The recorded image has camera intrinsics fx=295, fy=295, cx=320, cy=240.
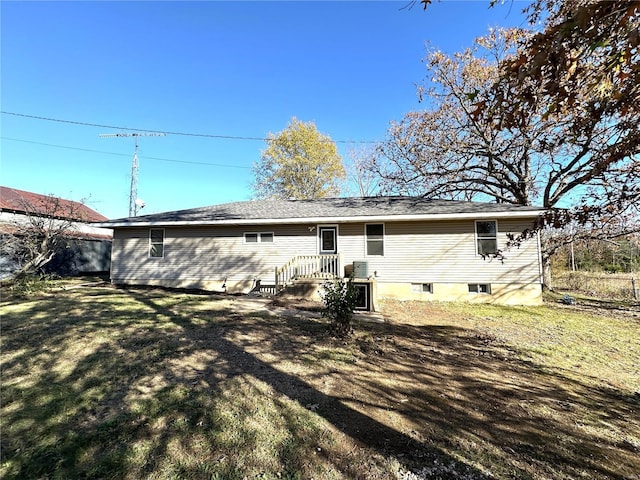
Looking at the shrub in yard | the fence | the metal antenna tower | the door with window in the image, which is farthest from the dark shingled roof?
the metal antenna tower

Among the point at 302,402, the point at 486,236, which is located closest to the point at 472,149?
the point at 486,236

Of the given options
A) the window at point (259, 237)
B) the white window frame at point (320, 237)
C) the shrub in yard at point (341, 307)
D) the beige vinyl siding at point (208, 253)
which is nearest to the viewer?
the shrub in yard at point (341, 307)

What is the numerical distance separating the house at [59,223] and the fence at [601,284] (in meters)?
22.8

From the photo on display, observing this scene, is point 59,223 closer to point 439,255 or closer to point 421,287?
point 421,287

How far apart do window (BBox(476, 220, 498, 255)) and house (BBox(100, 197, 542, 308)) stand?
1.3 inches

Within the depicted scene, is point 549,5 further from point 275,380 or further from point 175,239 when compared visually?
point 175,239

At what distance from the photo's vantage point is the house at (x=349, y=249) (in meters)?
10.5

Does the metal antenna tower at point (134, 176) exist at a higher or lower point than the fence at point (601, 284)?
higher

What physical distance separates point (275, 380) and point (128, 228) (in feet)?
39.8

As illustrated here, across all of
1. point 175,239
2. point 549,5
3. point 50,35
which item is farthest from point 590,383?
point 50,35

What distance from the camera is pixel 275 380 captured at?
13.0 ft

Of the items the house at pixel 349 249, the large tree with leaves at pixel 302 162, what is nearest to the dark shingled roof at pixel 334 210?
the house at pixel 349 249

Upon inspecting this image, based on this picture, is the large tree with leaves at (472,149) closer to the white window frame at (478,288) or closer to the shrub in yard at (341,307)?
the white window frame at (478,288)

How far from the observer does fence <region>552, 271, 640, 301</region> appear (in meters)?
13.1
